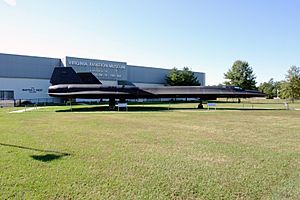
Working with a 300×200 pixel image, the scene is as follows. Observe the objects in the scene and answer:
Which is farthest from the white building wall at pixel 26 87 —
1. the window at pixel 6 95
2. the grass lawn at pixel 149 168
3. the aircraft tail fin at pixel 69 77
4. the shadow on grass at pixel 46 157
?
the shadow on grass at pixel 46 157

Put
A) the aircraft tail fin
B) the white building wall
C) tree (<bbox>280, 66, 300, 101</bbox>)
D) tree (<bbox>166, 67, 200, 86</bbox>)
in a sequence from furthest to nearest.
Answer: tree (<bbox>166, 67, 200, 86</bbox>) → tree (<bbox>280, 66, 300, 101</bbox>) → the white building wall → the aircraft tail fin

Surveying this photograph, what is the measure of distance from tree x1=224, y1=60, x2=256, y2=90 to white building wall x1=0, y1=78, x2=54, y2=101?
153 feet

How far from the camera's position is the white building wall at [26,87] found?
41219mm

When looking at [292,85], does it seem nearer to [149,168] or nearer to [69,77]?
[69,77]

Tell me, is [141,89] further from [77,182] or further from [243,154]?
[77,182]

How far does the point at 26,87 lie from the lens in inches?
1676

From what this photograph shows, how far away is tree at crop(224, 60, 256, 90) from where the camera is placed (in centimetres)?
6118

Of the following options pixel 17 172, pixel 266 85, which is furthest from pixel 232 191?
pixel 266 85

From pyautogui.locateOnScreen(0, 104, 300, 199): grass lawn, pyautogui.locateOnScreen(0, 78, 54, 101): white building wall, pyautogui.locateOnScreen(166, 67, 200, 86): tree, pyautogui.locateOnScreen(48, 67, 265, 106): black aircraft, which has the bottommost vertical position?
pyautogui.locateOnScreen(0, 104, 300, 199): grass lawn

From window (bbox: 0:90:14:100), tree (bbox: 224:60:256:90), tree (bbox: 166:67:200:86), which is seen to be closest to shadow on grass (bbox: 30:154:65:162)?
window (bbox: 0:90:14:100)

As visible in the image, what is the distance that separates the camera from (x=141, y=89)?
80.9 feet

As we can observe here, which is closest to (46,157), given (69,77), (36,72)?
(69,77)

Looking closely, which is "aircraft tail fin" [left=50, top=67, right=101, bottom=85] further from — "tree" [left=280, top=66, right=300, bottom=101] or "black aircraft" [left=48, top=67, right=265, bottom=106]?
"tree" [left=280, top=66, right=300, bottom=101]

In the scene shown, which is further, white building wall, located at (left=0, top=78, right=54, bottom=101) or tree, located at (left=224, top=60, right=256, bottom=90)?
tree, located at (left=224, top=60, right=256, bottom=90)
